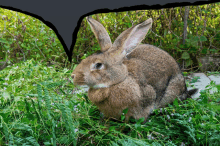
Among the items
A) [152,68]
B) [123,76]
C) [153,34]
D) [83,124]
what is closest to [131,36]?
[123,76]

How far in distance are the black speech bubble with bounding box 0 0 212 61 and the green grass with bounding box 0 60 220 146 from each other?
272 millimetres

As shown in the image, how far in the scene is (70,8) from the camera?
1.14 metres

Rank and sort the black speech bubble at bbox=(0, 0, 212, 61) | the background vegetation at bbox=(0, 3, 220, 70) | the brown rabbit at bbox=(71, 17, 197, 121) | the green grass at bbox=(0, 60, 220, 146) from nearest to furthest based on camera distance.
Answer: the black speech bubble at bbox=(0, 0, 212, 61) → the green grass at bbox=(0, 60, 220, 146) → the brown rabbit at bbox=(71, 17, 197, 121) → the background vegetation at bbox=(0, 3, 220, 70)

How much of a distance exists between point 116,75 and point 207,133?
1.96 ft

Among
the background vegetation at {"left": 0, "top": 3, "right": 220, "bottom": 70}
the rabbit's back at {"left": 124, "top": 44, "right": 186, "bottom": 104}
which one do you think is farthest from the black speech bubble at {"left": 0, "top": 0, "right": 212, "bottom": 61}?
the background vegetation at {"left": 0, "top": 3, "right": 220, "bottom": 70}

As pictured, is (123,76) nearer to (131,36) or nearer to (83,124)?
(131,36)

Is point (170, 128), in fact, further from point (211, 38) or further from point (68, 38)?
point (211, 38)

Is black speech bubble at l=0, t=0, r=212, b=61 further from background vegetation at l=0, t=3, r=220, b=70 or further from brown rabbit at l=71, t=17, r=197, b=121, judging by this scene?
background vegetation at l=0, t=3, r=220, b=70

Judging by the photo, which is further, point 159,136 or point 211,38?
point 211,38

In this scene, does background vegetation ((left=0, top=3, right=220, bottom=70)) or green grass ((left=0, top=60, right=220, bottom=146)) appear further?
background vegetation ((left=0, top=3, right=220, bottom=70))

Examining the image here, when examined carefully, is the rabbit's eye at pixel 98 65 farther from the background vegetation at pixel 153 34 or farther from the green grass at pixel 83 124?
the background vegetation at pixel 153 34

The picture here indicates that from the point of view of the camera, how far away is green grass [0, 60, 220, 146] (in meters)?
1.17

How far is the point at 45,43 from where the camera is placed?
9.33ft

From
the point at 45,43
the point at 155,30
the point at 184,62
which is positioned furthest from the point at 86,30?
the point at 184,62
